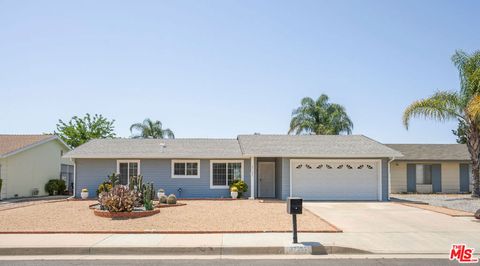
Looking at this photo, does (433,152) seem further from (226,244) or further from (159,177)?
(226,244)

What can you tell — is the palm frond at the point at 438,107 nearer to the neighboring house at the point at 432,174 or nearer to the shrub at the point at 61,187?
the neighboring house at the point at 432,174

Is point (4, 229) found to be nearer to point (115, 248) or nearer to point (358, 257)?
point (115, 248)

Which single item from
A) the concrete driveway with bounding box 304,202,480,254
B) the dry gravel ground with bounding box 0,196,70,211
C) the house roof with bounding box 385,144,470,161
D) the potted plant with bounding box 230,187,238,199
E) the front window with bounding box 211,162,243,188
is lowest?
the dry gravel ground with bounding box 0,196,70,211

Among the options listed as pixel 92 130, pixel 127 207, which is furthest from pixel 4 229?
pixel 92 130

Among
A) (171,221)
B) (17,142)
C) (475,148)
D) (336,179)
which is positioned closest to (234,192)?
(336,179)

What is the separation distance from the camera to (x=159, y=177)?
992 inches

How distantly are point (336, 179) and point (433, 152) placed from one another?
11.3m

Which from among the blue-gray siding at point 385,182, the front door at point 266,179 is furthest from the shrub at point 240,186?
the blue-gray siding at point 385,182

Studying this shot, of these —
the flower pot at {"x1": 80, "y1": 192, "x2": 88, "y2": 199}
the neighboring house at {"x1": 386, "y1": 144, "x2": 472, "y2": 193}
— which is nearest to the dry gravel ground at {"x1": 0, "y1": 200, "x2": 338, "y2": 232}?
the flower pot at {"x1": 80, "y1": 192, "x2": 88, "y2": 199}

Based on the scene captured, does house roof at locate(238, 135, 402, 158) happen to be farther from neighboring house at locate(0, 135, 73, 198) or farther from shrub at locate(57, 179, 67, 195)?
neighboring house at locate(0, 135, 73, 198)

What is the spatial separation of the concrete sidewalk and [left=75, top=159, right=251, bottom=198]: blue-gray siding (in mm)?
12889

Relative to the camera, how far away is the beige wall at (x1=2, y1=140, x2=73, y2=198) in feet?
89.7

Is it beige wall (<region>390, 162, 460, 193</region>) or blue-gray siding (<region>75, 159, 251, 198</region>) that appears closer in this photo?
blue-gray siding (<region>75, 159, 251, 198</region>)

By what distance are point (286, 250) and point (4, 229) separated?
27.4ft
